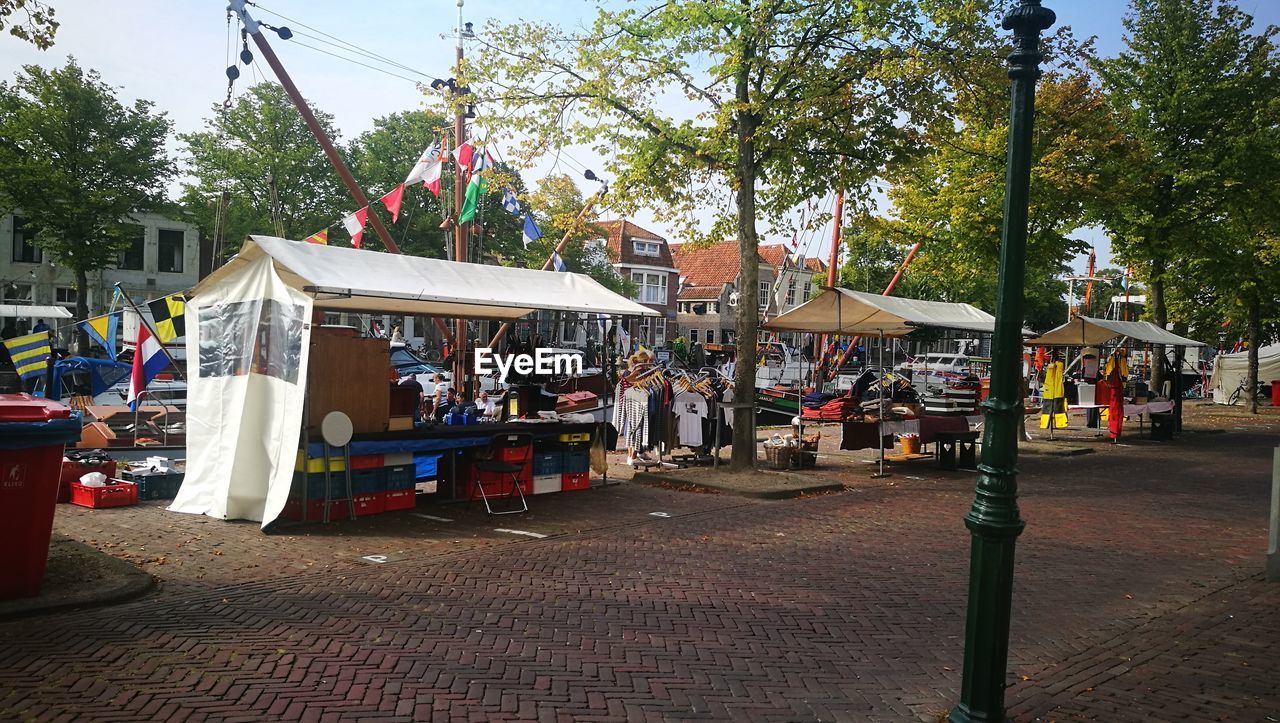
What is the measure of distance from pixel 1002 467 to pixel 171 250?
5058 cm

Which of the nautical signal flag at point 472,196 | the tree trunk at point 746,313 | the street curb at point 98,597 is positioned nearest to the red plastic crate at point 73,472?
the street curb at point 98,597

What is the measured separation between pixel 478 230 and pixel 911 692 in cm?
1610

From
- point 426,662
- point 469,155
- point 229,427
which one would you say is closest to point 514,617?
point 426,662

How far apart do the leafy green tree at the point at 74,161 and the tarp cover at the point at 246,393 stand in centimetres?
3034

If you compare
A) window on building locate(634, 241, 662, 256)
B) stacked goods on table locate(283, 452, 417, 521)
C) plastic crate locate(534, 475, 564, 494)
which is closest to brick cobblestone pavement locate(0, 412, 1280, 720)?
stacked goods on table locate(283, 452, 417, 521)

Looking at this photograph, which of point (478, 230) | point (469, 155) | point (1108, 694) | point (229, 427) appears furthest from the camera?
point (478, 230)

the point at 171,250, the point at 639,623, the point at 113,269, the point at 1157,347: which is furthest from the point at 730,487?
the point at 171,250

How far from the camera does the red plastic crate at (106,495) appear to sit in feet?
29.4

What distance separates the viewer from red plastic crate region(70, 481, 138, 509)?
896 centimetres

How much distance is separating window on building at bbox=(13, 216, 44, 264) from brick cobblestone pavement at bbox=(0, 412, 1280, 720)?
39.9 metres

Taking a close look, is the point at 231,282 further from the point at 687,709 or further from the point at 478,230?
the point at 478,230

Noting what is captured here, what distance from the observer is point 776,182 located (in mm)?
13992

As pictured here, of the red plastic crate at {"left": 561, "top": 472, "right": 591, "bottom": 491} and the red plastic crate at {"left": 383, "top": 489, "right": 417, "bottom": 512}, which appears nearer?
the red plastic crate at {"left": 383, "top": 489, "right": 417, "bottom": 512}

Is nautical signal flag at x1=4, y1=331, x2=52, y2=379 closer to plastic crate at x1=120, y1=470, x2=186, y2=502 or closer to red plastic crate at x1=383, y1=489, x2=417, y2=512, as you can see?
plastic crate at x1=120, y1=470, x2=186, y2=502
